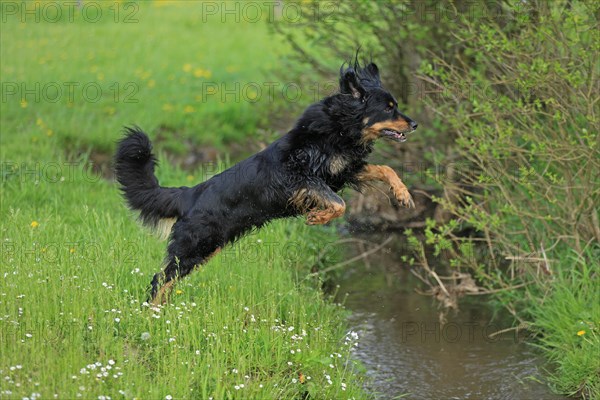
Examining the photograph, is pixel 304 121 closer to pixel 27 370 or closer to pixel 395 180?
pixel 395 180

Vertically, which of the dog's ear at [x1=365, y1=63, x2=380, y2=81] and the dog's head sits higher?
the dog's ear at [x1=365, y1=63, x2=380, y2=81]

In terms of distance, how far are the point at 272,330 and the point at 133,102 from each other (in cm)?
755

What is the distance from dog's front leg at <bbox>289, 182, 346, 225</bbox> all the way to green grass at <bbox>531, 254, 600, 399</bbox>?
1.96 meters

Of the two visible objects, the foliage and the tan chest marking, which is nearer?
the tan chest marking

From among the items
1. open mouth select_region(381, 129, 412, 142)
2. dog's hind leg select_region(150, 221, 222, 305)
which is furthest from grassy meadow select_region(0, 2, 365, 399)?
open mouth select_region(381, 129, 412, 142)

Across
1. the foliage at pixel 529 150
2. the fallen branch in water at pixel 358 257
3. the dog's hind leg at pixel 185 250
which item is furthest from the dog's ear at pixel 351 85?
the fallen branch in water at pixel 358 257

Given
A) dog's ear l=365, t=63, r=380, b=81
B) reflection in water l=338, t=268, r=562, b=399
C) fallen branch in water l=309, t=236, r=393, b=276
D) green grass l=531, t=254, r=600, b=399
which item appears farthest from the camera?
fallen branch in water l=309, t=236, r=393, b=276

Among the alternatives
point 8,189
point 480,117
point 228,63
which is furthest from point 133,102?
point 480,117

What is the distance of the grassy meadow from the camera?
15.6 ft

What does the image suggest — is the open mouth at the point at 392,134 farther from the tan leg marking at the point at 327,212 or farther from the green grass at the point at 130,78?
the green grass at the point at 130,78

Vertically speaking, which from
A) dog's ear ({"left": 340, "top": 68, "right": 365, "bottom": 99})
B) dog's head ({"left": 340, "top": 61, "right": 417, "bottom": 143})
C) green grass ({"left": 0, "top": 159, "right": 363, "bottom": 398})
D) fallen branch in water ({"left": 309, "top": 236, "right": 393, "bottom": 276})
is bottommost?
fallen branch in water ({"left": 309, "top": 236, "right": 393, "bottom": 276})

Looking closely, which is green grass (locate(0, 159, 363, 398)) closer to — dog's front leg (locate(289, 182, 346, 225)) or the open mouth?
dog's front leg (locate(289, 182, 346, 225))

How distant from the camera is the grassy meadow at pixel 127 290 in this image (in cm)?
477

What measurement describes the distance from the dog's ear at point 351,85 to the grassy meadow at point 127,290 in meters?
1.49
